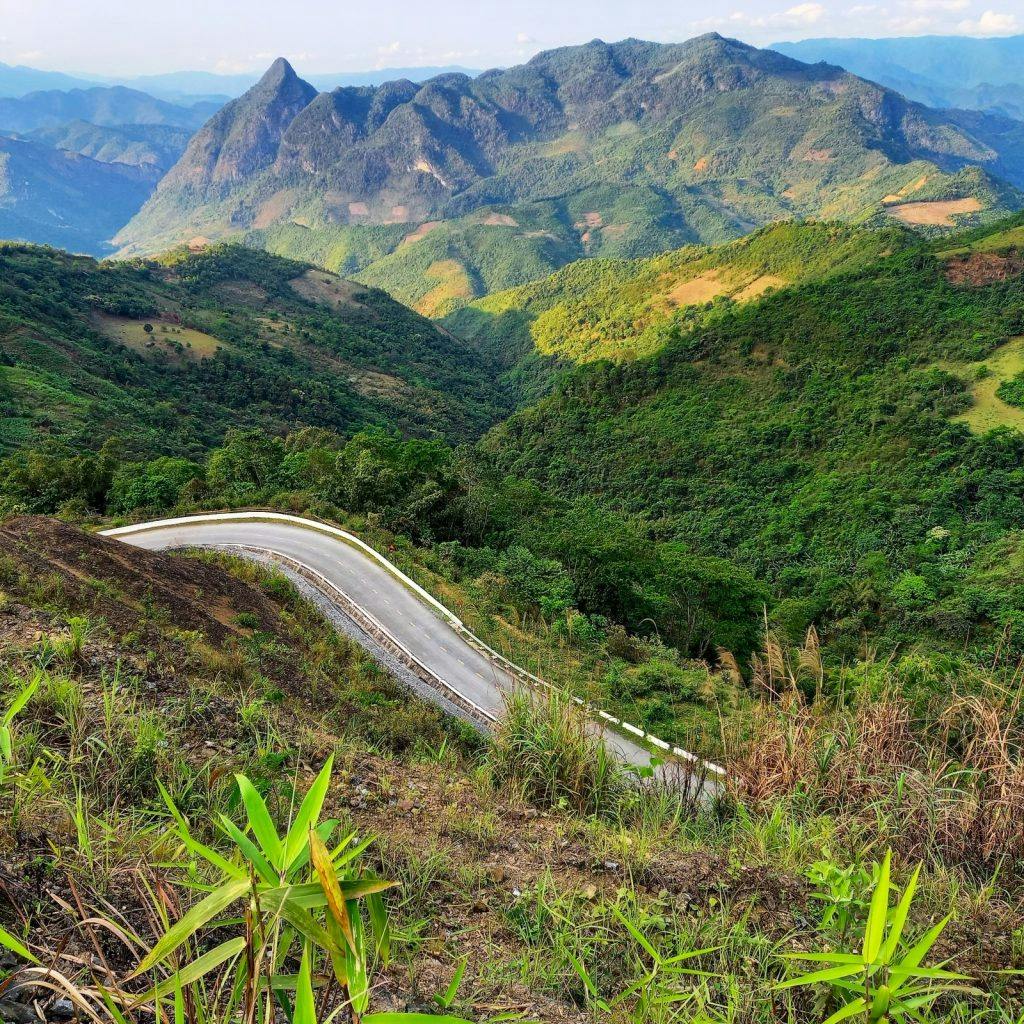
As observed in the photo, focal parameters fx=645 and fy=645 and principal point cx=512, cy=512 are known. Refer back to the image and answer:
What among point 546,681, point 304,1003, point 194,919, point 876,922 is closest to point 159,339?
point 546,681

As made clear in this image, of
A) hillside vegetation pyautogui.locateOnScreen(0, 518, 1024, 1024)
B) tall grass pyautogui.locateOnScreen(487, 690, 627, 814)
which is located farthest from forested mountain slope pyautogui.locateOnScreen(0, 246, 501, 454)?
tall grass pyautogui.locateOnScreen(487, 690, 627, 814)

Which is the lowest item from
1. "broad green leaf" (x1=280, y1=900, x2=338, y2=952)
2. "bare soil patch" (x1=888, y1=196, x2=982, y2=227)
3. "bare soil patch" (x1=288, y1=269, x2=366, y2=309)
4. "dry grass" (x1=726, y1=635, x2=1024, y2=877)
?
"dry grass" (x1=726, y1=635, x2=1024, y2=877)

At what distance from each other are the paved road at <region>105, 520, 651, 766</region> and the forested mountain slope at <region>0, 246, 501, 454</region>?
85.2ft

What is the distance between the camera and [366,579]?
2503cm

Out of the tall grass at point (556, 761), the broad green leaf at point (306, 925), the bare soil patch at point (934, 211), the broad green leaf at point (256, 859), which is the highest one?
the bare soil patch at point (934, 211)

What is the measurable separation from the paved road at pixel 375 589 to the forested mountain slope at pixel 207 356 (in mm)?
25969

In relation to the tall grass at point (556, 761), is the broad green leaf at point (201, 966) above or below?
above

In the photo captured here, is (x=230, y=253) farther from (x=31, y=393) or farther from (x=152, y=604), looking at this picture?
(x=152, y=604)

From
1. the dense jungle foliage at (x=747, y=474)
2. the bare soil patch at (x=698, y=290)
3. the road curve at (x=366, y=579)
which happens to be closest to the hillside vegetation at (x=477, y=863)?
the dense jungle foliage at (x=747, y=474)

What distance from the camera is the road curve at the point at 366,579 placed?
824 inches

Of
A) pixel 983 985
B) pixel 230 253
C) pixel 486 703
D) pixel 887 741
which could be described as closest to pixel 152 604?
pixel 486 703

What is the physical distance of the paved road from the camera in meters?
20.8

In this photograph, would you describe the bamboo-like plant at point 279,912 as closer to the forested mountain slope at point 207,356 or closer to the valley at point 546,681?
the valley at point 546,681

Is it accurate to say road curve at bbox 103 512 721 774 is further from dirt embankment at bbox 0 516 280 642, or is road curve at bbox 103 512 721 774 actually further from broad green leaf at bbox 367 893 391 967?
broad green leaf at bbox 367 893 391 967
